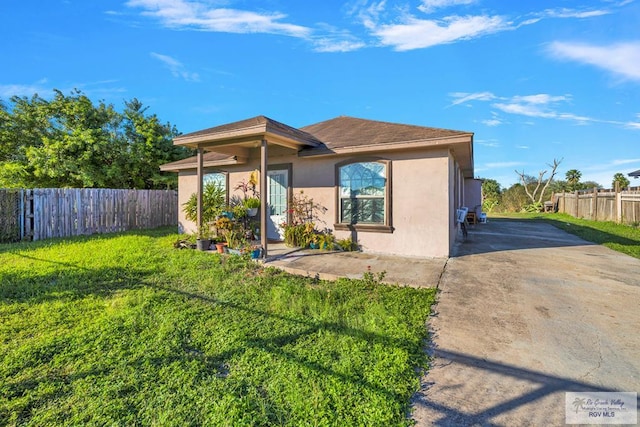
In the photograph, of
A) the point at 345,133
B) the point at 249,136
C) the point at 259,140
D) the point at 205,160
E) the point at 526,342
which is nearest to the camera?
the point at 526,342

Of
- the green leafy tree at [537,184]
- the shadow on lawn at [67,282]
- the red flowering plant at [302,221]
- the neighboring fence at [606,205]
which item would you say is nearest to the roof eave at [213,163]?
the red flowering plant at [302,221]

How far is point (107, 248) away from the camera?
718 centimetres

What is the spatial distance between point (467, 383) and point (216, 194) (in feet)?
27.1

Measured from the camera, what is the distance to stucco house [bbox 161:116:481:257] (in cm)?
600

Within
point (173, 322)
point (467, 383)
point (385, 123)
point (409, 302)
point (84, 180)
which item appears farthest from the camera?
point (84, 180)

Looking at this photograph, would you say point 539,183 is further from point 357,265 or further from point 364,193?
point 357,265

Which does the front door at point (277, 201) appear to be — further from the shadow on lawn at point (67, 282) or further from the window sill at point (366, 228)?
the shadow on lawn at point (67, 282)

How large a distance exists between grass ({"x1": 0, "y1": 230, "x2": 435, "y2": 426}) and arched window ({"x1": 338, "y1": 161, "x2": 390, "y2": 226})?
2547 millimetres

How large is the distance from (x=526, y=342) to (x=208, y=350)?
10.1ft

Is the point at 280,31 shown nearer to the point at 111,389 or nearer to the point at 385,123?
the point at 385,123

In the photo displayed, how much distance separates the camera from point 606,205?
45.8 ft

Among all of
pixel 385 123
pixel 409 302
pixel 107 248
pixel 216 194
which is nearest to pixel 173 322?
pixel 409 302

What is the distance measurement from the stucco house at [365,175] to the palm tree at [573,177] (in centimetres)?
2910

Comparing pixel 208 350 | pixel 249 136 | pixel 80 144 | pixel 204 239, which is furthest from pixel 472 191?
pixel 80 144
